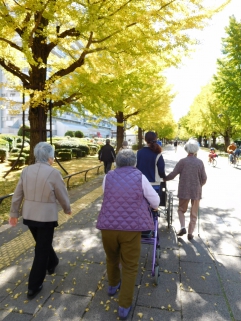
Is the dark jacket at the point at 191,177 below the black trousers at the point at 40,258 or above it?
above

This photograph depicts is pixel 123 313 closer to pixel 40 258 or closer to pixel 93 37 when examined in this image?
pixel 40 258

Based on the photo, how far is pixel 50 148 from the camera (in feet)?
10.2

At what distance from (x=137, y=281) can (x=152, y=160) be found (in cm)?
176

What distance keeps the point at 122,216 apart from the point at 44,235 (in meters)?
1.10

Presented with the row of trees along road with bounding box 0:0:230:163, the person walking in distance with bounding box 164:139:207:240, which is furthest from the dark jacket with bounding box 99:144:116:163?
the person walking in distance with bounding box 164:139:207:240

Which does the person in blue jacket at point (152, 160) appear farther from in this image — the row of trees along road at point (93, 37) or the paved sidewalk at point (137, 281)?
the row of trees along road at point (93, 37)

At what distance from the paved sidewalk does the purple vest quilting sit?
99cm

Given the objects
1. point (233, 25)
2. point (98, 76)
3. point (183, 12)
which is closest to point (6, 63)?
point (98, 76)

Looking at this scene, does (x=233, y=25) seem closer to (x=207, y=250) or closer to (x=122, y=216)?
(x=207, y=250)

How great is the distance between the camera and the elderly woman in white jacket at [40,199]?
9.86 feet

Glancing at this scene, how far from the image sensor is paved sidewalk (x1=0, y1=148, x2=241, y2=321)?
2.80m

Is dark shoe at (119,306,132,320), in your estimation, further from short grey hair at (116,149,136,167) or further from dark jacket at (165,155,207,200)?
dark jacket at (165,155,207,200)

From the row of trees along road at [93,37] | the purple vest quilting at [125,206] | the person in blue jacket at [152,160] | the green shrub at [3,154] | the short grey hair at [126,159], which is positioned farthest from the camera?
the green shrub at [3,154]

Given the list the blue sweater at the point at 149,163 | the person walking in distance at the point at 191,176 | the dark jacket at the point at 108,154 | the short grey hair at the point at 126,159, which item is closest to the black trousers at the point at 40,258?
the short grey hair at the point at 126,159
